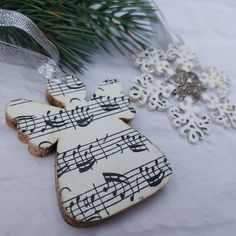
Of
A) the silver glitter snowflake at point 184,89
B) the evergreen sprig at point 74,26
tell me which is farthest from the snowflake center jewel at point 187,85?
the evergreen sprig at point 74,26

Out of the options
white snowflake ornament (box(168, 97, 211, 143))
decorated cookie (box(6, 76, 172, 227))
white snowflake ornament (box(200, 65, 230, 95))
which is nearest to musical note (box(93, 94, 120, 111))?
decorated cookie (box(6, 76, 172, 227))

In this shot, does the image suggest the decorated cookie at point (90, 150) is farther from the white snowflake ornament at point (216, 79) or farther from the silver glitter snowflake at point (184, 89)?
the white snowflake ornament at point (216, 79)

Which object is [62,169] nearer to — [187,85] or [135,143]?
[135,143]

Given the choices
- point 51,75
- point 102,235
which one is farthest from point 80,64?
point 102,235

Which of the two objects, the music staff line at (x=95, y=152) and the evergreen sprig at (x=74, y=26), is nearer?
the music staff line at (x=95, y=152)

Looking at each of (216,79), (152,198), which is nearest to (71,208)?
(152,198)

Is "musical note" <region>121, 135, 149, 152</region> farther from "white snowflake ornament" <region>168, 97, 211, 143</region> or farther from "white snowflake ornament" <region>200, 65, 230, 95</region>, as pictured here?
"white snowflake ornament" <region>200, 65, 230, 95</region>
